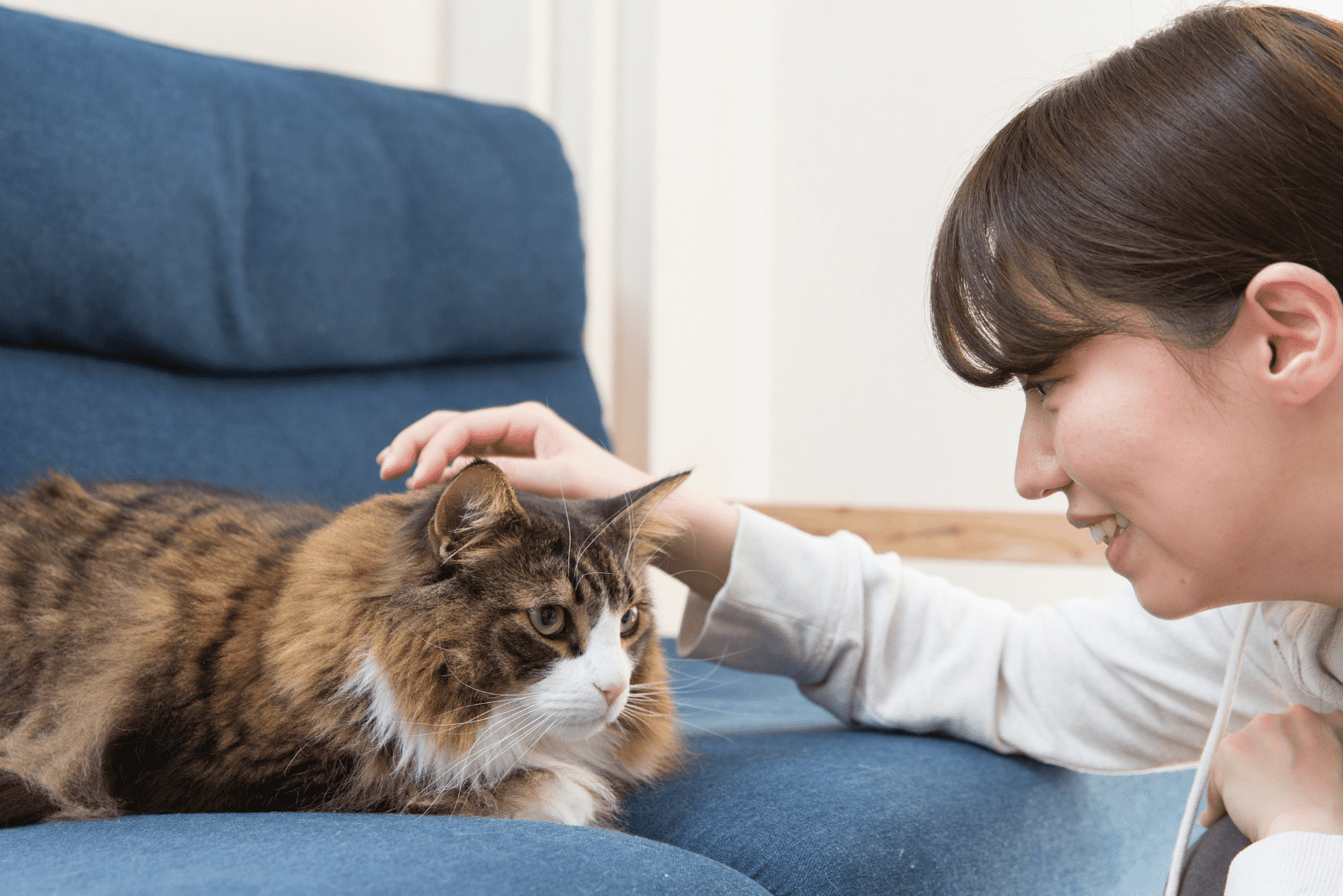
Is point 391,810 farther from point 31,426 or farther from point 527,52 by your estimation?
point 527,52

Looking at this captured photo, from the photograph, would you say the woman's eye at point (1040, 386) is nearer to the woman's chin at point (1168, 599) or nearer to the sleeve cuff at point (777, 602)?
the woman's chin at point (1168, 599)

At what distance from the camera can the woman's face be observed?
2.44 ft

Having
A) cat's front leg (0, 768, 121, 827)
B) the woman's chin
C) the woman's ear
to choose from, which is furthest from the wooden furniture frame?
cat's front leg (0, 768, 121, 827)

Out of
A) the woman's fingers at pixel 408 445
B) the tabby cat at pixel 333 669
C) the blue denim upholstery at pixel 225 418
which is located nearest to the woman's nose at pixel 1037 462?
the tabby cat at pixel 333 669

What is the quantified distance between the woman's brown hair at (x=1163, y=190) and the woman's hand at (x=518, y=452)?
471 millimetres

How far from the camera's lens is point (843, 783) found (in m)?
0.96

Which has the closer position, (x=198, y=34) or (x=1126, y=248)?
(x=1126, y=248)

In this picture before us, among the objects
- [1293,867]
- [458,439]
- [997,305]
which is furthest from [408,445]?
[1293,867]

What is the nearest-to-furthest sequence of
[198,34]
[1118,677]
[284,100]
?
1. [1118,677]
2. [284,100]
3. [198,34]

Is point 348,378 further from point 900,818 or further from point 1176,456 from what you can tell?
point 1176,456

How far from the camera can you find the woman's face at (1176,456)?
0.75 meters

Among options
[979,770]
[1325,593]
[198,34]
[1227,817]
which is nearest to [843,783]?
[979,770]

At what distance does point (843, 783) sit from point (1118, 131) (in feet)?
2.03

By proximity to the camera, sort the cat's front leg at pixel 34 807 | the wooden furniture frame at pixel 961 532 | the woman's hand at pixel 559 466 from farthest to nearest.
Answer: the wooden furniture frame at pixel 961 532
the woman's hand at pixel 559 466
the cat's front leg at pixel 34 807
